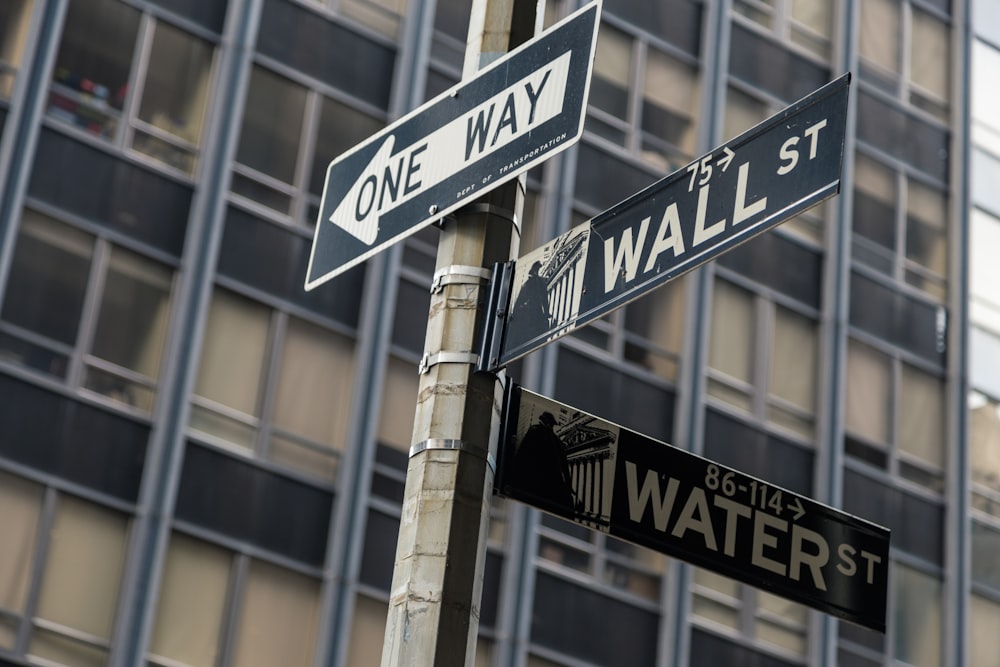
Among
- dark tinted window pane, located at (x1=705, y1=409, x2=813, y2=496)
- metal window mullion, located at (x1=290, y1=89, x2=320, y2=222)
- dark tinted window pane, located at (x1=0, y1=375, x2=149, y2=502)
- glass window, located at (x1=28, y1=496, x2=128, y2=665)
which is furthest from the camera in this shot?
dark tinted window pane, located at (x1=705, y1=409, x2=813, y2=496)

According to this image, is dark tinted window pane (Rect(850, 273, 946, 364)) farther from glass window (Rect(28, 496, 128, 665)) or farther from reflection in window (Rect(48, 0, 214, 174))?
glass window (Rect(28, 496, 128, 665))

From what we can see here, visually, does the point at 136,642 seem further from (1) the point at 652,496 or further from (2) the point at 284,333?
(1) the point at 652,496

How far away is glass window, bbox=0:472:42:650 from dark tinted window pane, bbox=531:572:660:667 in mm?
6556

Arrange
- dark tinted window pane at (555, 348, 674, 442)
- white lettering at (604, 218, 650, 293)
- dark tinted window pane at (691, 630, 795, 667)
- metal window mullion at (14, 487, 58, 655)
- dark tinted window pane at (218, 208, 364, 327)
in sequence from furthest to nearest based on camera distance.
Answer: dark tinted window pane at (691, 630, 795, 667)
dark tinted window pane at (555, 348, 674, 442)
dark tinted window pane at (218, 208, 364, 327)
metal window mullion at (14, 487, 58, 655)
white lettering at (604, 218, 650, 293)

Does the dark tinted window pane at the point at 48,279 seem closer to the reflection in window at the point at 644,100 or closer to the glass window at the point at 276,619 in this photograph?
the glass window at the point at 276,619

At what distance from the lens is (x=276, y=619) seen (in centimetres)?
1988

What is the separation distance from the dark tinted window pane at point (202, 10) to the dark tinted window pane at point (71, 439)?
17.4 ft

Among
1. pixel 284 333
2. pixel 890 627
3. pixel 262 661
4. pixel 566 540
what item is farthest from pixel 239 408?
pixel 890 627

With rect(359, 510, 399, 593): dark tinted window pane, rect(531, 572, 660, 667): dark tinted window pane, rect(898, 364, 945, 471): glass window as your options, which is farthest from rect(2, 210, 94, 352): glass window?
rect(898, 364, 945, 471): glass window

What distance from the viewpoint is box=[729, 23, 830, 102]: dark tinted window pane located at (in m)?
27.1

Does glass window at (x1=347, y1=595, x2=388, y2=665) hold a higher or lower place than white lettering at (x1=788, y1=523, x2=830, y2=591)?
higher

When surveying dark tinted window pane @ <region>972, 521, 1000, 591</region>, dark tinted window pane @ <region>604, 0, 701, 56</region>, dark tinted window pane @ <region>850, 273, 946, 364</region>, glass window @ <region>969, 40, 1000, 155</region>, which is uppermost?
glass window @ <region>969, 40, 1000, 155</region>

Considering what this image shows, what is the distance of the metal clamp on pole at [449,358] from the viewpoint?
551 centimetres

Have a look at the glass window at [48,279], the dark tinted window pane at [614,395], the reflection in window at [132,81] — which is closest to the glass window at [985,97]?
the dark tinted window pane at [614,395]
